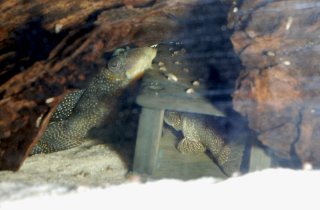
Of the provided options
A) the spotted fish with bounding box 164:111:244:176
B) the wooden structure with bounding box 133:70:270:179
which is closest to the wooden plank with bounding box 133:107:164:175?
the wooden structure with bounding box 133:70:270:179

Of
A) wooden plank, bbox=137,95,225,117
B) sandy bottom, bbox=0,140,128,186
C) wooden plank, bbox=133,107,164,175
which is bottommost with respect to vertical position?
sandy bottom, bbox=0,140,128,186

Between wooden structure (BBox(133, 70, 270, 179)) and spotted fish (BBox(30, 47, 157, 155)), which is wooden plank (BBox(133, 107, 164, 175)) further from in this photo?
spotted fish (BBox(30, 47, 157, 155))

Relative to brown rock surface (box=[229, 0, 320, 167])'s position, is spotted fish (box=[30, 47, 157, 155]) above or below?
below

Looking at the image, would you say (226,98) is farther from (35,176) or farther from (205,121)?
(35,176)

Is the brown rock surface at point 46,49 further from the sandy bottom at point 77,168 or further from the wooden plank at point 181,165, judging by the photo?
the wooden plank at point 181,165

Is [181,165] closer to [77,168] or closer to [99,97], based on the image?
[77,168]

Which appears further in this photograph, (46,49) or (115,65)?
(115,65)

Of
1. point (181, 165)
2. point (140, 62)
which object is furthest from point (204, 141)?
point (140, 62)
